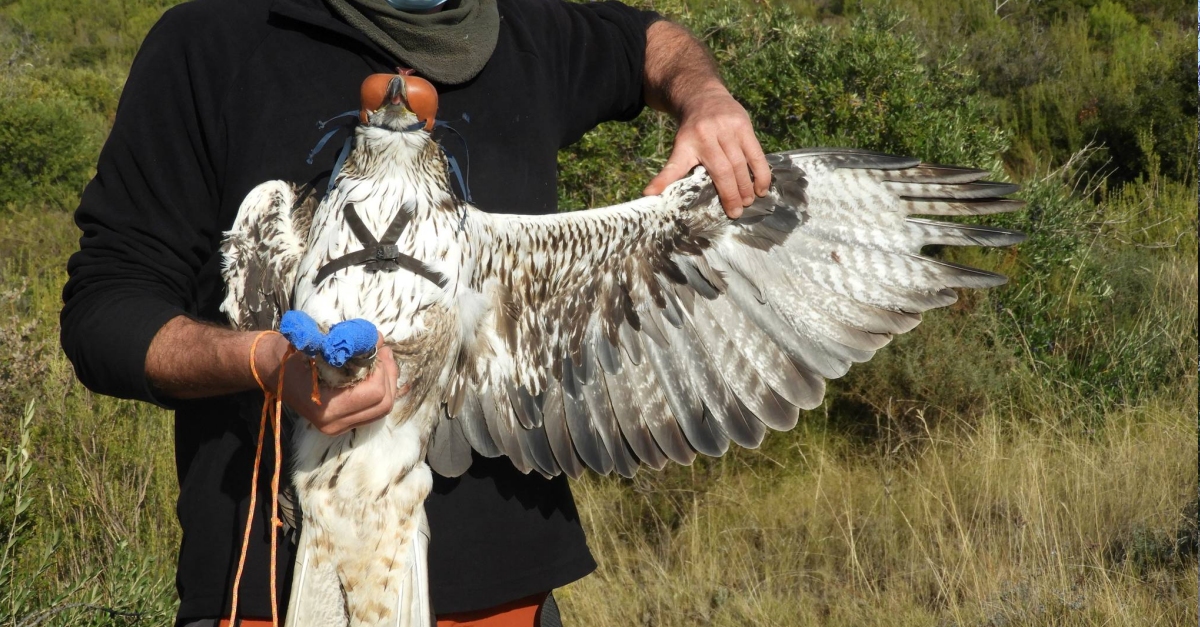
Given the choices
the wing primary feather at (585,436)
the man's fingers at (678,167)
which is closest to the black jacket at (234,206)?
the wing primary feather at (585,436)

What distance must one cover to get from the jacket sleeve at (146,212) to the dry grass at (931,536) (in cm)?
282

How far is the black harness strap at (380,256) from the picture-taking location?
220 centimetres

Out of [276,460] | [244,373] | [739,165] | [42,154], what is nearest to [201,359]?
[244,373]

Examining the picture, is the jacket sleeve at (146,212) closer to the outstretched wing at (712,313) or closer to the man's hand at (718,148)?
the outstretched wing at (712,313)

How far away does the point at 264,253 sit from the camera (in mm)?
2277

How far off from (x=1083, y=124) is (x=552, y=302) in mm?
7627

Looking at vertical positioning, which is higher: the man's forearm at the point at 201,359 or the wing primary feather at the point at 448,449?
the man's forearm at the point at 201,359

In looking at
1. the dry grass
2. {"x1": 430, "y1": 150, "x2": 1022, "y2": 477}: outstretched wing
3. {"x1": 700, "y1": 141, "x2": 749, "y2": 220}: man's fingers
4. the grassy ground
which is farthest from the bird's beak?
the dry grass

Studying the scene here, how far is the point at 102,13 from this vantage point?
14.4 metres

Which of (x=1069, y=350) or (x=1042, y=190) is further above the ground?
(x=1042, y=190)

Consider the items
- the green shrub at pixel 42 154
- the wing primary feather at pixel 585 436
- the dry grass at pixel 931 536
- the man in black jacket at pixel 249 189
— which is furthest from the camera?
the green shrub at pixel 42 154

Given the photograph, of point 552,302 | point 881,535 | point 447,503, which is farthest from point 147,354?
point 881,535

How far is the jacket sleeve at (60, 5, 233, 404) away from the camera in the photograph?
6.90ft

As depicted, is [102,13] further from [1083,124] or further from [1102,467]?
[1102,467]
